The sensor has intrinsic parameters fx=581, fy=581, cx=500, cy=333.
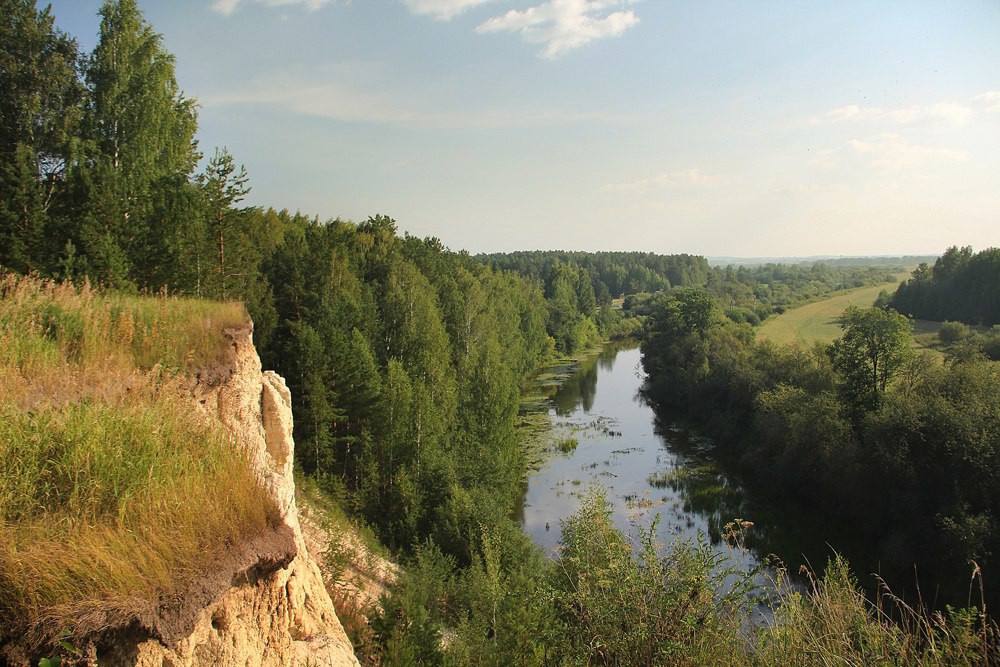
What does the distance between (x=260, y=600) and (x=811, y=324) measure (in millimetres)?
58487

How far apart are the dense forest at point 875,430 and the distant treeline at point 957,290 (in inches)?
812

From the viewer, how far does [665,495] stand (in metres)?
27.0

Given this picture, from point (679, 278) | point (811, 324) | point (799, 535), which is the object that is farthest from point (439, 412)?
point (679, 278)

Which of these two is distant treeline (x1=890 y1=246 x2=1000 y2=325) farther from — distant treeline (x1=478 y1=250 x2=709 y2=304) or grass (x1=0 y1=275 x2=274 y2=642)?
distant treeline (x1=478 y1=250 x2=709 y2=304)

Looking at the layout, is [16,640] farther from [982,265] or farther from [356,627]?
[982,265]

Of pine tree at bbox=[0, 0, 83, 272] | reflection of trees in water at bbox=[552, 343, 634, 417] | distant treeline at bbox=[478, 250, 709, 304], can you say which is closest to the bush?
A: reflection of trees in water at bbox=[552, 343, 634, 417]

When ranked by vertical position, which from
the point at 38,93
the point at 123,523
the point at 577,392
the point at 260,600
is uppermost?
the point at 38,93

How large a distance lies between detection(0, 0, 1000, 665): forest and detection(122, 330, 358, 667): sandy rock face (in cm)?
276

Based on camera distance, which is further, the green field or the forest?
the green field

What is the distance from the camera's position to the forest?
21.2 ft

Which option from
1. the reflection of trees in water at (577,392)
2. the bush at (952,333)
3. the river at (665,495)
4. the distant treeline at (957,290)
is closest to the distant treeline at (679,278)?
the distant treeline at (957,290)

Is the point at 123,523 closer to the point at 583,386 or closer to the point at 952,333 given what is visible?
the point at 952,333

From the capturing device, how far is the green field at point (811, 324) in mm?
46781

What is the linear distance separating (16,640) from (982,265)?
63.1 m
